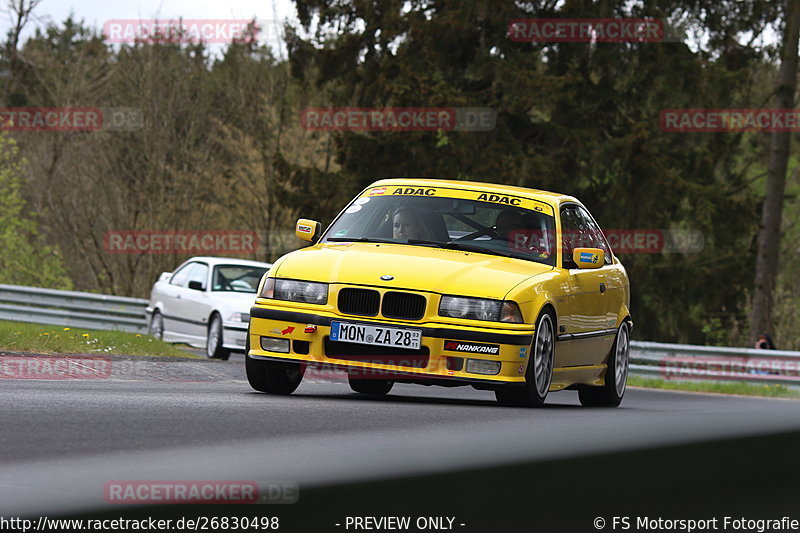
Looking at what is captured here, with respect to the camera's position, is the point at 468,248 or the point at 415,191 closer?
the point at 468,248

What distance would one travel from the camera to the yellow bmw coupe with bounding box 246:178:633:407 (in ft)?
29.3

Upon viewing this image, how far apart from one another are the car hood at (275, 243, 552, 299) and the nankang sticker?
330 millimetres

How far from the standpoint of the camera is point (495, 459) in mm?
3729

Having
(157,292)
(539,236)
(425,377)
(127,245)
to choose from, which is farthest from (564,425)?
(127,245)

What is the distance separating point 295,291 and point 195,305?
10.7 m

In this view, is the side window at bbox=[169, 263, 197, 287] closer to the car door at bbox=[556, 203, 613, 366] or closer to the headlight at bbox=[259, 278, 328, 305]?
the car door at bbox=[556, 203, 613, 366]

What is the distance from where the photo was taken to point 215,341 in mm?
18719

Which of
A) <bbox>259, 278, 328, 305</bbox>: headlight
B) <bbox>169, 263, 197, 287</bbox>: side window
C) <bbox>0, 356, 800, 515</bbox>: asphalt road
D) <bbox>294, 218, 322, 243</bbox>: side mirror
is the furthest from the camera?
<bbox>169, 263, 197, 287</bbox>: side window

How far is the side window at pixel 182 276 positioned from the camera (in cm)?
2056

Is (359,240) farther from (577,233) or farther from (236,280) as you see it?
(236,280)

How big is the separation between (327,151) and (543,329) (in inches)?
1090

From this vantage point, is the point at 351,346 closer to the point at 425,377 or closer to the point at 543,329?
the point at 425,377

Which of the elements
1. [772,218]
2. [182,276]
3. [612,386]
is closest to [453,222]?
[612,386]

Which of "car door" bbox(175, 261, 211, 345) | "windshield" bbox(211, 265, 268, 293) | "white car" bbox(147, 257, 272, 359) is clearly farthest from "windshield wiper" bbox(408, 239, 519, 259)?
"windshield" bbox(211, 265, 268, 293)
